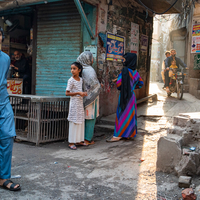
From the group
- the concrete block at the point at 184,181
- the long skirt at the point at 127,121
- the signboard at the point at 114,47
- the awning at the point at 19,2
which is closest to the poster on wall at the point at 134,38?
the signboard at the point at 114,47

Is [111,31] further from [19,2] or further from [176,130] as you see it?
[176,130]

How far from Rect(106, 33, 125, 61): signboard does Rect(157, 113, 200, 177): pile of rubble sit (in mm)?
2997

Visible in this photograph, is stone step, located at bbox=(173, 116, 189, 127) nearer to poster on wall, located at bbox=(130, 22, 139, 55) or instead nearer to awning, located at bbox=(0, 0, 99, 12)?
awning, located at bbox=(0, 0, 99, 12)

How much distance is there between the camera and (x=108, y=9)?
5898 millimetres

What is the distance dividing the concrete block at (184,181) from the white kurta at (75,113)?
2192 millimetres

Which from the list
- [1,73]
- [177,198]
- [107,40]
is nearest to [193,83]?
[107,40]

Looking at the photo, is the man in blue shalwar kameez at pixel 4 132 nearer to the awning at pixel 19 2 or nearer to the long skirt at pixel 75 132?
the long skirt at pixel 75 132

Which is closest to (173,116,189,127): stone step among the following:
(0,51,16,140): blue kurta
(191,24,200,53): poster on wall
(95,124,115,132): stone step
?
(95,124,115,132): stone step

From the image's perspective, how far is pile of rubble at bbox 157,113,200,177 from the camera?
305 centimetres

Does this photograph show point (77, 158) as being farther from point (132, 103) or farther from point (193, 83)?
point (193, 83)

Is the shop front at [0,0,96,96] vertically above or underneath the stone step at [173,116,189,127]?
above

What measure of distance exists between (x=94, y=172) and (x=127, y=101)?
185cm

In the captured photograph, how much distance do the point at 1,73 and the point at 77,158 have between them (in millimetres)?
1915

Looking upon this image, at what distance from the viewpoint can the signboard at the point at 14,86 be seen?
22.0ft
